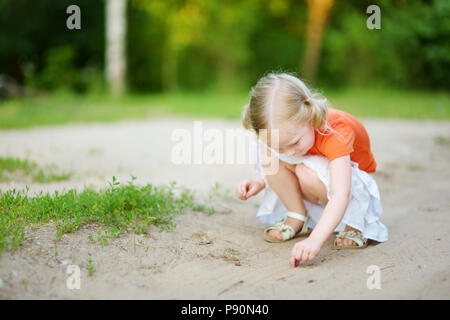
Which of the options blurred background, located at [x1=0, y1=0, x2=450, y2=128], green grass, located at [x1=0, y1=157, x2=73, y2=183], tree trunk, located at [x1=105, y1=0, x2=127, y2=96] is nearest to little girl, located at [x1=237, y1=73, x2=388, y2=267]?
green grass, located at [x1=0, y1=157, x2=73, y2=183]

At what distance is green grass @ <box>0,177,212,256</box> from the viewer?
232cm

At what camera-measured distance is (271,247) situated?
250 cm

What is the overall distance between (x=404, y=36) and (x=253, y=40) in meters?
11.3

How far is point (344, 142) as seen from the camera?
2.25m

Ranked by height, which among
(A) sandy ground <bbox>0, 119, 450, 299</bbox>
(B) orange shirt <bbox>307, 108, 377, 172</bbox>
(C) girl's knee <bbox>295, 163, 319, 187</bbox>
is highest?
(B) orange shirt <bbox>307, 108, 377, 172</bbox>

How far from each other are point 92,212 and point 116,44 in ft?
31.5

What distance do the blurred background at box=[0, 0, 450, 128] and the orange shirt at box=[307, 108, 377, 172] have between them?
4135 mm

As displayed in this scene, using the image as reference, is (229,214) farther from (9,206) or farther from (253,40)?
(253,40)

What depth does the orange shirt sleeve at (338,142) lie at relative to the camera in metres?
2.23

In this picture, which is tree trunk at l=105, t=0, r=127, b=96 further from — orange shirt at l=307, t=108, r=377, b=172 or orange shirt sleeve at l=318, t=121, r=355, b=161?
orange shirt sleeve at l=318, t=121, r=355, b=161

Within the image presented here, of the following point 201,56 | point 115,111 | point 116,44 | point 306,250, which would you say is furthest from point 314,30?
point 306,250

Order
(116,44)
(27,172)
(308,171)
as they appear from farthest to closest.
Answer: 1. (116,44)
2. (27,172)
3. (308,171)

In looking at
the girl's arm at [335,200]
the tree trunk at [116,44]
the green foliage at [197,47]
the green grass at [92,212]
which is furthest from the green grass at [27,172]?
the green foliage at [197,47]

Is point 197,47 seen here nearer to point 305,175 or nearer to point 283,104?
point 305,175
